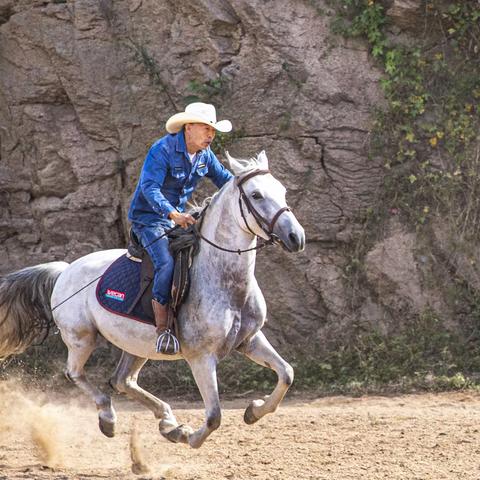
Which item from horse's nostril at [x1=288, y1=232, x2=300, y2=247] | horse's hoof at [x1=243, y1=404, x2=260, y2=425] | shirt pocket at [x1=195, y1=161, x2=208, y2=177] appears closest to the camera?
horse's nostril at [x1=288, y1=232, x2=300, y2=247]

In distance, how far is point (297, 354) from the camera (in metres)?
11.1

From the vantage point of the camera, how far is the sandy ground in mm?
6867

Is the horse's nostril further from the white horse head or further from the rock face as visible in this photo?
the rock face

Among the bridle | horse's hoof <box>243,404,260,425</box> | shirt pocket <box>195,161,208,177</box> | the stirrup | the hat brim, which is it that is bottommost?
horse's hoof <box>243,404,260,425</box>

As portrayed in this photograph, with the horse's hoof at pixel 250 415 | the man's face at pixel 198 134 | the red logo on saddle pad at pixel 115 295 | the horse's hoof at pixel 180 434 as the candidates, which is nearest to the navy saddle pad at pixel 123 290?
the red logo on saddle pad at pixel 115 295

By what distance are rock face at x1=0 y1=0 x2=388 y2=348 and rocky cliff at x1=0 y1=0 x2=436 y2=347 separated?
15 mm

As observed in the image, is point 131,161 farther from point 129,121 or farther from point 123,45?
point 123,45

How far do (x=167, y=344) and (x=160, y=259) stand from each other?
2.11 feet

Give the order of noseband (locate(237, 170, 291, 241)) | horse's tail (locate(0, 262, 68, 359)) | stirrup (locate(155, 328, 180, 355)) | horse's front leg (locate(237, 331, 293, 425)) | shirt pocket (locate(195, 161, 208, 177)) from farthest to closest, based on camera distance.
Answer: horse's tail (locate(0, 262, 68, 359)) → shirt pocket (locate(195, 161, 208, 177)) → horse's front leg (locate(237, 331, 293, 425)) → stirrup (locate(155, 328, 180, 355)) → noseband (locate(237, 170, 291, 241))

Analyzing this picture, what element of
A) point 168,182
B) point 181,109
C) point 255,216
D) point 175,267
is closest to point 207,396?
point 175,267

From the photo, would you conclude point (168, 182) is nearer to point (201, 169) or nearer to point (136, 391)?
point (201, 169)

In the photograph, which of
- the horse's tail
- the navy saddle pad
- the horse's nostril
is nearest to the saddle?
the navy saddle pad

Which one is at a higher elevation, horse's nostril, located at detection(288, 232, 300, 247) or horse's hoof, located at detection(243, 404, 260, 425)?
horse's nostril, located at detection(288, 232, 300, 247)

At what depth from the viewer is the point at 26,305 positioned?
845 cm
